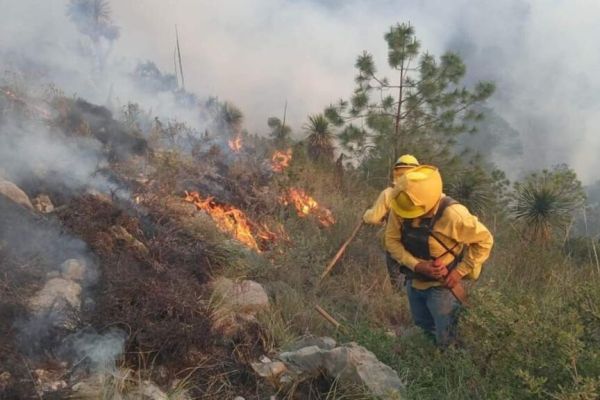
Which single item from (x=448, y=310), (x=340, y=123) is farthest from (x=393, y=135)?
(x=448, y=310)

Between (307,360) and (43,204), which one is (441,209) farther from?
(43,204)

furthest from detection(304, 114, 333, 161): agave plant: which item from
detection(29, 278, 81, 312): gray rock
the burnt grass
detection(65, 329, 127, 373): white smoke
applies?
detection(65, 329, 127, 373): white smoke

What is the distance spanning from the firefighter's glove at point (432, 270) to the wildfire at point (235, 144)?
5531mm

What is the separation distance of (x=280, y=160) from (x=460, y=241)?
5.57m

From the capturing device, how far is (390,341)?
442cm

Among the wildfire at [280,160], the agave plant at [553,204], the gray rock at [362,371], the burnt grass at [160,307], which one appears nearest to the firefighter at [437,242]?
the gray rock at [362,371]

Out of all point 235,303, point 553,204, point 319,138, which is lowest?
point 235,303

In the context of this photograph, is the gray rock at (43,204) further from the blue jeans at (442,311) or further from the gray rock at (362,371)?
the blue jeans at (442,311)

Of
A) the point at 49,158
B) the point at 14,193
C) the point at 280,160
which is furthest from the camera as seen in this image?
the point at 280,160

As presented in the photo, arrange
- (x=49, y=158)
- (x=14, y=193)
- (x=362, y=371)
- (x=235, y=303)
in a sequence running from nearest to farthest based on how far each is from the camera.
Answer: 1. (x=362, y=371)
2. (x=235, y=303)
3. (x=14, y=193)
4. (x=49, y=158)

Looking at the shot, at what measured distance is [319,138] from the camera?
11672 mm

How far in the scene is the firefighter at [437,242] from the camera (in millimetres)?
4199

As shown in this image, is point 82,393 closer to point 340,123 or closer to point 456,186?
point 456,186

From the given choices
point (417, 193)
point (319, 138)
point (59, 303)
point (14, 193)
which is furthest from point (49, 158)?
point (319, 138)
